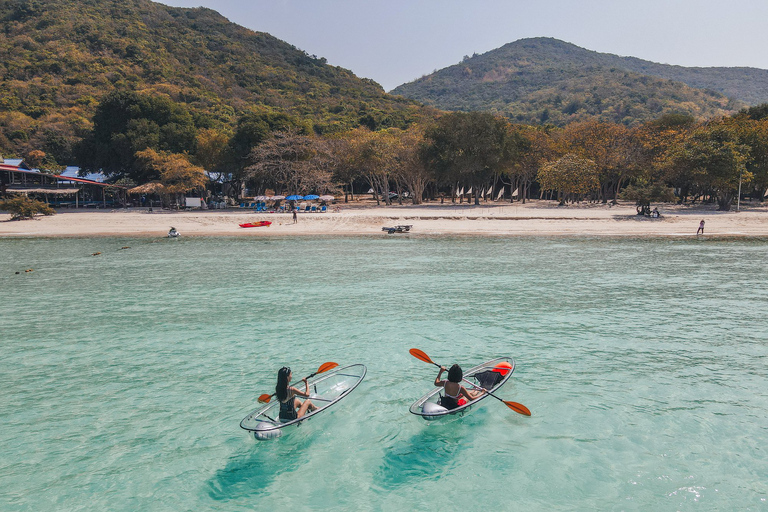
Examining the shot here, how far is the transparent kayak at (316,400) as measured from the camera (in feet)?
28.4

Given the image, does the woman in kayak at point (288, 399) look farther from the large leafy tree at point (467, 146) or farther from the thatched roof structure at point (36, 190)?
the thatched roof structure at point (36, 190)

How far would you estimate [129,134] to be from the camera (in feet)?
204

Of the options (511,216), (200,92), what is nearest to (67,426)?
(511,216)

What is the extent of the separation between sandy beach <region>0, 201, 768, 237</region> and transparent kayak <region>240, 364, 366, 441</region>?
3212 centimetres

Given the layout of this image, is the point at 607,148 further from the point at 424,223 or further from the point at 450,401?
the point at 450,401

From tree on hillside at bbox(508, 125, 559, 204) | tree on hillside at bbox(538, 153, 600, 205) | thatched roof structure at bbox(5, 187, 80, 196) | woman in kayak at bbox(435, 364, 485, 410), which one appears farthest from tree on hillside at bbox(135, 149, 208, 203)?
woman in kayak at bbox(435, 364, 485, 410)

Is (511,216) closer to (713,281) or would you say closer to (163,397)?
(713,281)

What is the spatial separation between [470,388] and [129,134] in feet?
215

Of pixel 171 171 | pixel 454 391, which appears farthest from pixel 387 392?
pixel 171 171

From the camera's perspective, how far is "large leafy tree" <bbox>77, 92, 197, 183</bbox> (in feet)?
207

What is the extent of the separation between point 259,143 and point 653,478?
5861 cm

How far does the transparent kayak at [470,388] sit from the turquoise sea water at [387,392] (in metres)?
0.48

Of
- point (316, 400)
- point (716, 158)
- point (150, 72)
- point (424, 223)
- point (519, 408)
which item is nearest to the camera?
point (519, 408)

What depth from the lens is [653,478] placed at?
7773 millimetres
